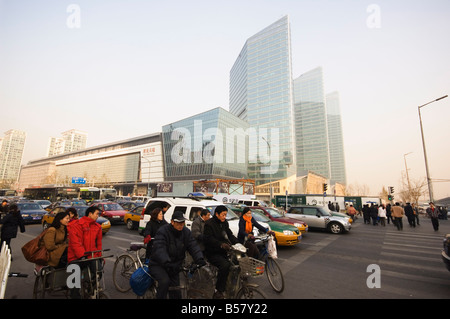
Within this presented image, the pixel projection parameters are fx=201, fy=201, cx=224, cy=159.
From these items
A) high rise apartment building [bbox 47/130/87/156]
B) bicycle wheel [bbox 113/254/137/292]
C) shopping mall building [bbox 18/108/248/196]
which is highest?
high rise apartment building [bbox 47/130/87/156]

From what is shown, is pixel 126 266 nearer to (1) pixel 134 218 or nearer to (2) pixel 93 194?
(1) pixel 134 218

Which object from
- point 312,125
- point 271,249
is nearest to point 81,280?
point 271,249

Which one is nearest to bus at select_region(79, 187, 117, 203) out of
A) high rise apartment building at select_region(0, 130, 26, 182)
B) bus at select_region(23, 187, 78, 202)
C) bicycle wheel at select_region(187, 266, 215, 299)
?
bus at select_region(23, 187, 78, 202)

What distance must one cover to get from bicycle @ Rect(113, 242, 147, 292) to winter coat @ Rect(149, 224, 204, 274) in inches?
70.4

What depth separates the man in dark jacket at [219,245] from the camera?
368 cm

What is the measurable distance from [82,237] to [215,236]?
262cm

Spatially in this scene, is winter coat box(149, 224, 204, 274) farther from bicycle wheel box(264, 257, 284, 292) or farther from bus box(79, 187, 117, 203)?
bus box(79, 187, 117, 203)

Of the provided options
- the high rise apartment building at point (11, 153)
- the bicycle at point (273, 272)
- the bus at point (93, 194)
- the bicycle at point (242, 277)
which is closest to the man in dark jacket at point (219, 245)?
the bicycle at point (242, 277)

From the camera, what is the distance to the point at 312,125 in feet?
436

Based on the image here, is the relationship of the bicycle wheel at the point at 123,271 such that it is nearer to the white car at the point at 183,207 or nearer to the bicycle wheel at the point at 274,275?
the white car at the point at 183,207

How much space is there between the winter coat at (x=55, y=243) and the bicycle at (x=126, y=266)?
1.27 meters

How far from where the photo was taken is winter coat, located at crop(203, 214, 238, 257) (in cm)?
392
